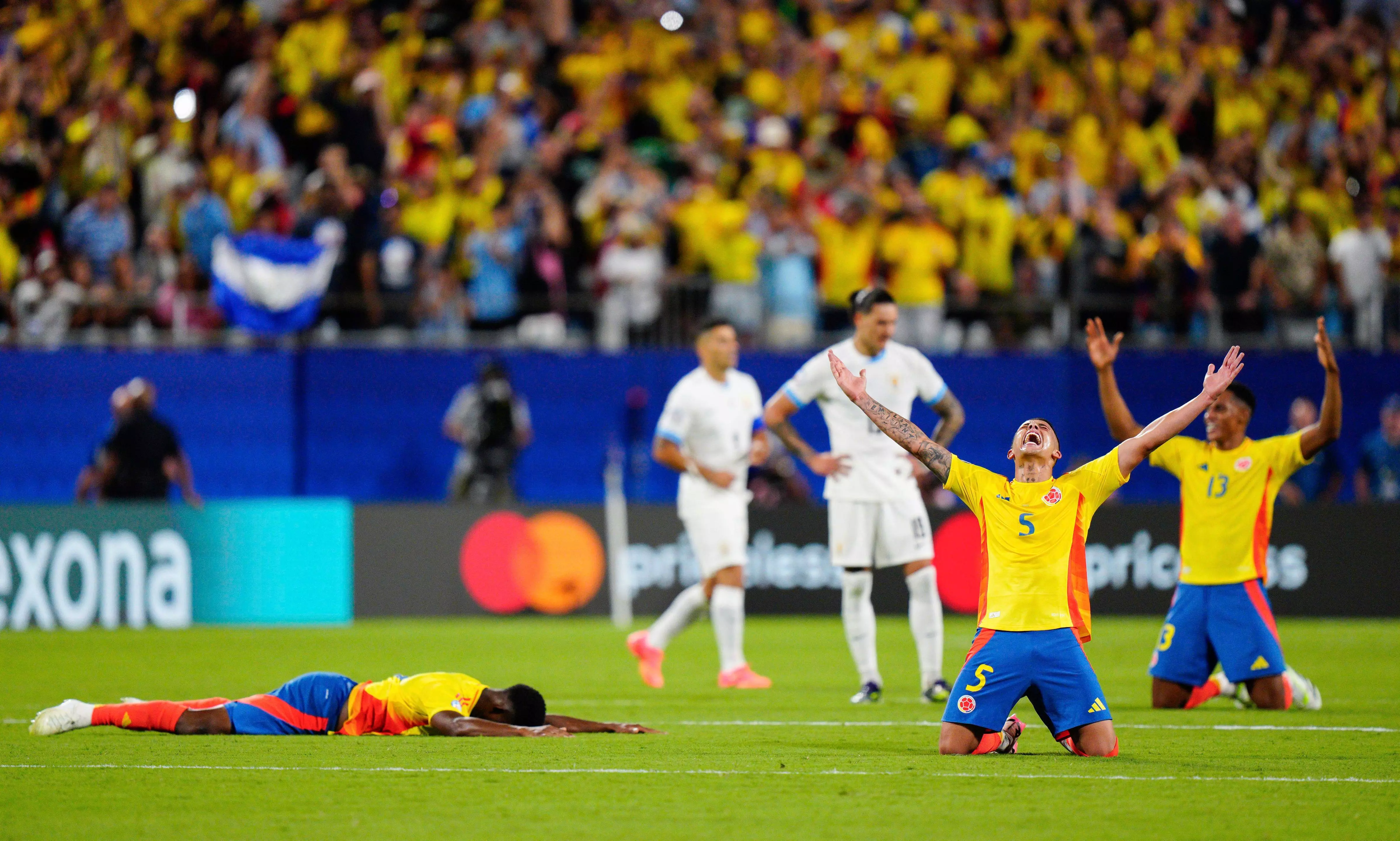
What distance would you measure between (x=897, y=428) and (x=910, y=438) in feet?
0.25

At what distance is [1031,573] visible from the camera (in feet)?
25.9

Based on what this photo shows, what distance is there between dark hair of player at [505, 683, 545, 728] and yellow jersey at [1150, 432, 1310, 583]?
14.1 feet

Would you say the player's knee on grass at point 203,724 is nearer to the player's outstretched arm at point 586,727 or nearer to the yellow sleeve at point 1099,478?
the player's outstretched arm at point 586,727

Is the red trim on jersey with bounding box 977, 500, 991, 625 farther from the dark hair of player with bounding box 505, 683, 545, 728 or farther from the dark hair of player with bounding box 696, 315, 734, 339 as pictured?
the dark hair of player with bounding box 696, 315, 734, 339

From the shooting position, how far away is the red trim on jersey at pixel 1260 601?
1062cm

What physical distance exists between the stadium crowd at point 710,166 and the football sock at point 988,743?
11.4 m

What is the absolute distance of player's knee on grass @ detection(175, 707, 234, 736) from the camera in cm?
876

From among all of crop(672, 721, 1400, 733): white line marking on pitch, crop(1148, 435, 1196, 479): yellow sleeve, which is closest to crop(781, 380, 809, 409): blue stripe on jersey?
crop(1148, 435, 1196, 479): yellow sleeve

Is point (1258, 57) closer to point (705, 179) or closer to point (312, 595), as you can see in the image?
point (705, 179)

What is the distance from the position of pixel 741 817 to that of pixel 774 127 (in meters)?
15.7

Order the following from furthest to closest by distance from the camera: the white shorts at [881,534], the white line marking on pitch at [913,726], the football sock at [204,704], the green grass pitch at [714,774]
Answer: the white shorts at [881,534]
the white line marking on pitch at [913,726]
the football sock at [204,704]
the green grass pitch at [714,774]

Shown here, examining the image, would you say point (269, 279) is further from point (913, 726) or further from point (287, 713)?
point (913, 726)

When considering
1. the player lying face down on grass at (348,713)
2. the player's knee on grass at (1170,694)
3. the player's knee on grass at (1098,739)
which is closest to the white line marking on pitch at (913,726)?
the player lying face down on grass at (348,713)

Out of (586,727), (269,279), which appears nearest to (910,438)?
(586,727)
